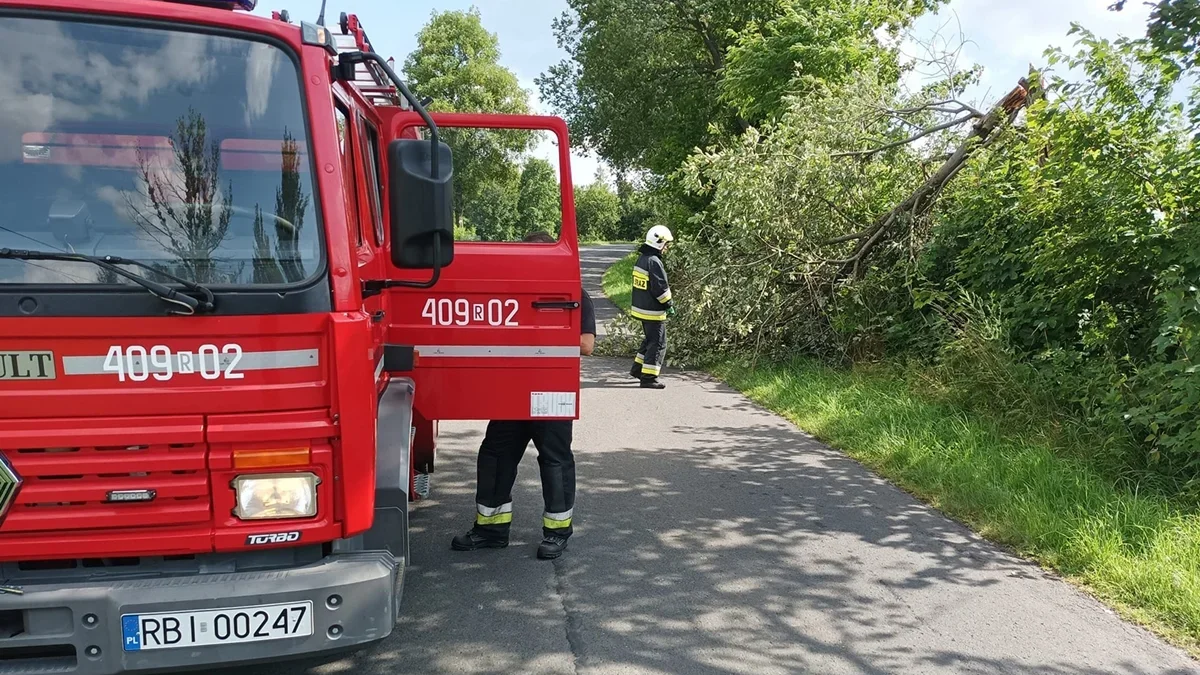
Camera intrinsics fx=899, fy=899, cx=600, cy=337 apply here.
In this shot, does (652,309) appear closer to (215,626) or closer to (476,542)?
(476,542)

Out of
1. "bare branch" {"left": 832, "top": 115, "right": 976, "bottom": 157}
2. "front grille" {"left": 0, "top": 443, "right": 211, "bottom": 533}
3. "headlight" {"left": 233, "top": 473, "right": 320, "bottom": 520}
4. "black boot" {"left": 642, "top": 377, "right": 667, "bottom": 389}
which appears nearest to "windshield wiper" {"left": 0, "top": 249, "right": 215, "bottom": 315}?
"front grille" {"left": 0, "top": 443, "right": 211, "bottom": 533}

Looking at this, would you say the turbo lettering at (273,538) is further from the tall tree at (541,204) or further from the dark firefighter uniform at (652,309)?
the dark firefighter uniform at (652,309)

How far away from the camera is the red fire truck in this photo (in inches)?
108

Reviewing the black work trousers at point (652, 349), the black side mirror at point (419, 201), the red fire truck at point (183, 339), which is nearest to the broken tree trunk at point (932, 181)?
the black work trousers at point (652, 349)

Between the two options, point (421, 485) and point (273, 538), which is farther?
point (421, 485)

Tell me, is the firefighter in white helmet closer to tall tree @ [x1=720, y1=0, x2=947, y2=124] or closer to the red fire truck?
tall tree @ [x1=720, y1=0, x2=947, y2=124]

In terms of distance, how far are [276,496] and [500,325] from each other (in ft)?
6.06

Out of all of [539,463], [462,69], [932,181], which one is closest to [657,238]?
[932,181]

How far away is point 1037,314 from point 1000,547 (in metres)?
3.59

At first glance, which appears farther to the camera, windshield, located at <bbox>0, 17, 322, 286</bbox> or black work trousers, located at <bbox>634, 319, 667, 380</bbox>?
black work trousers, located at <bbox>634, 319, 667, 380</bbox>

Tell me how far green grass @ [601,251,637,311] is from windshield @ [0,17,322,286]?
1550 centimetres

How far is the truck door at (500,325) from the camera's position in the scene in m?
4.59

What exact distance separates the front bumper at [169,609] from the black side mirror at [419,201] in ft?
3.60

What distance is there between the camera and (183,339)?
9.18 feet
